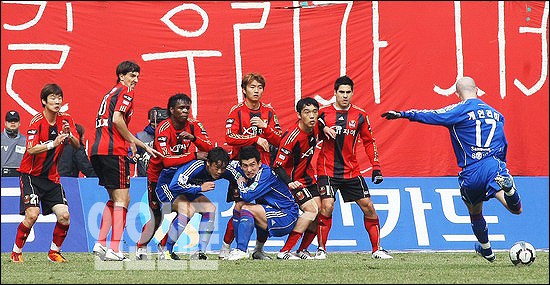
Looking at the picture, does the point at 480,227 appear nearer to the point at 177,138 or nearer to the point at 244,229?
the point at 244,229

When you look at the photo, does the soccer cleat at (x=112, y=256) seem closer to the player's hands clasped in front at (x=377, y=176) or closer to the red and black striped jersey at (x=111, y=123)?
the red and black striped jersey at (x=111, y=123)

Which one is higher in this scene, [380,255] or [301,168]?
[301,168]

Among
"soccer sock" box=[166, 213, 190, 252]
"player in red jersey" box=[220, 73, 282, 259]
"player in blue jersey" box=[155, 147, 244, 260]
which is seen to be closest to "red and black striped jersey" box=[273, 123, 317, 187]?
"player in red jersey" box=[220, 73, 282, 259]

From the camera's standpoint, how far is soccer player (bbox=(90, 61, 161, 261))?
11.3m

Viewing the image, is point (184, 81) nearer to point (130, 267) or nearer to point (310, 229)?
point (310, 229)

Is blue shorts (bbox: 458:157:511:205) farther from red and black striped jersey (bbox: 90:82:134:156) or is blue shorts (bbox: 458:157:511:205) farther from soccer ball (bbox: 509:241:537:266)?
red and black striped jersey (bbox: 90:82:134:156)

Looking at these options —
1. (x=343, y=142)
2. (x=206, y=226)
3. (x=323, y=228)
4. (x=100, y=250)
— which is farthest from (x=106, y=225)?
(x=343, y=142)

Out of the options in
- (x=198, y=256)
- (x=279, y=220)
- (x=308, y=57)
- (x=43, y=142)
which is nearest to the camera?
(x=43, y=142)

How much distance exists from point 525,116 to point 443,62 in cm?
151

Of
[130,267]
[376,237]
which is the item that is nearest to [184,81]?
[376,237]

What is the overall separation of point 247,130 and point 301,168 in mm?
796

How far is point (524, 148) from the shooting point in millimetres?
16547

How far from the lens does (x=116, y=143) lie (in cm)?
1140

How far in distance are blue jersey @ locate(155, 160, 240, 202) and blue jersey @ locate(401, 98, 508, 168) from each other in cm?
249
